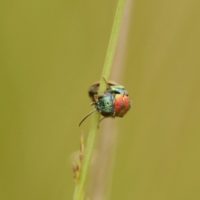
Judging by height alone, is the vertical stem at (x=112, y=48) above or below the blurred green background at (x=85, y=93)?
below

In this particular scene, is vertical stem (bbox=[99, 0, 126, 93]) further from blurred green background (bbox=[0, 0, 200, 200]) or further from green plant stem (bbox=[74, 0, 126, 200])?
blurred green background (bbox=[0, 0, 200, 200])

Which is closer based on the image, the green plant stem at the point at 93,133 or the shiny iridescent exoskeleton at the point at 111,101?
the green plant stem at the point at 93,133

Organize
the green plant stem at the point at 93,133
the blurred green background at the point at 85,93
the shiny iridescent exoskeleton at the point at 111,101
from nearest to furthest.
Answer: the green plant stem at the point at 93,133, the shiny iridescent exoskeleton at the point at 111,101, the blurred green background at the point at 85,93

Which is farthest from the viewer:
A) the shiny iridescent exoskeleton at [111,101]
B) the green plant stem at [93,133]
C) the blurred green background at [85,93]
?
the blurred green background at [85,93]

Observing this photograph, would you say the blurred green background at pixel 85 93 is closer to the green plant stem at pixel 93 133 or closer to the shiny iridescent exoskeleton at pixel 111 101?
the shiny iridescent exoskeleton at pixel 111 101

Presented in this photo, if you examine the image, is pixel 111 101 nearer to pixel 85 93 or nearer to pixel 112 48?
pixel 112 48

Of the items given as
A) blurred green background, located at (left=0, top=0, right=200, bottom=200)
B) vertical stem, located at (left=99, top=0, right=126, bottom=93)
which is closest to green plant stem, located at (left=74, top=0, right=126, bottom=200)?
vertical stem, located at (left=99, top=0, right=126, bottom=93)

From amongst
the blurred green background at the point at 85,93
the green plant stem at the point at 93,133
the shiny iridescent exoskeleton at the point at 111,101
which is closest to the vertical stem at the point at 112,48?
the green plant stem at the point at 93,133
